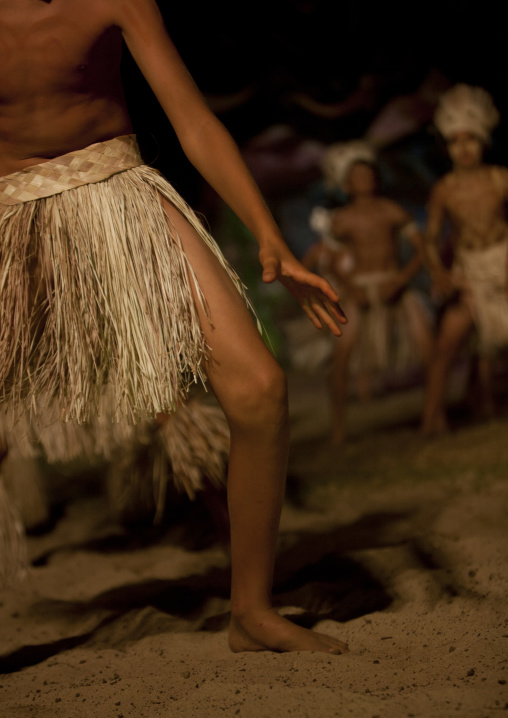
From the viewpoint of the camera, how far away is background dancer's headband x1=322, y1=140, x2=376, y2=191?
407cm

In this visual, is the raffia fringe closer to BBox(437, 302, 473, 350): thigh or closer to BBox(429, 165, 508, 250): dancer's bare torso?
BBox(437, 302, 473, 350): thigh

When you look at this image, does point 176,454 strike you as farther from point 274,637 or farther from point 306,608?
point 274,637

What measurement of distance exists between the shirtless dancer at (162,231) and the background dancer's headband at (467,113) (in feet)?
8.50

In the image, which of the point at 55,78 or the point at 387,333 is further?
the point at 387,333

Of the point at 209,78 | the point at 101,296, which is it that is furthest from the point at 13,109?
the point at 209,78

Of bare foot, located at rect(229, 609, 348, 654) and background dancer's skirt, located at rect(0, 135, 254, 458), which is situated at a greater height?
background dancer's skirt, located at rect(0, 135, 254, 458)

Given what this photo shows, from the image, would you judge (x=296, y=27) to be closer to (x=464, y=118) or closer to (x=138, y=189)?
(x=464, y=118)

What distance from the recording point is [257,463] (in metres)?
1.26

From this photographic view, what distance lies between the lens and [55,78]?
51.4 inches

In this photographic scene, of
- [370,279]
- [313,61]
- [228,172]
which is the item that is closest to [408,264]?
[370,279]

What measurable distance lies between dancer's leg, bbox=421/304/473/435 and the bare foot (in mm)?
2399

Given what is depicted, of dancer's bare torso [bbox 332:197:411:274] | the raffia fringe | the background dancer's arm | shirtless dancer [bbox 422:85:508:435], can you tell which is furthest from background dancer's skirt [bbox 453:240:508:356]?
the raffia fringe

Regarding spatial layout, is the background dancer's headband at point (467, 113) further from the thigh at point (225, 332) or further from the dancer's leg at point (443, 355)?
the thigh at point (225, 332)

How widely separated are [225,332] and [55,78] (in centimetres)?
54
